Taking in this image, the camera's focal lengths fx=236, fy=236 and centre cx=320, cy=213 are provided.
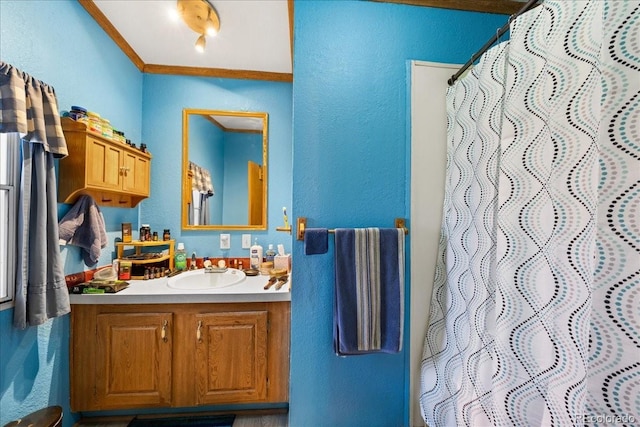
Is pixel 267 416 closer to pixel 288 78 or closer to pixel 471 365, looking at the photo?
pixel 471 365

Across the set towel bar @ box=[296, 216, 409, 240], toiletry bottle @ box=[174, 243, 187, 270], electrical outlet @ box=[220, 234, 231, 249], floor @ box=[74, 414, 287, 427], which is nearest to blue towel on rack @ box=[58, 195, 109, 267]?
toiletry bottle @ box=[174, 243, 187, 270]

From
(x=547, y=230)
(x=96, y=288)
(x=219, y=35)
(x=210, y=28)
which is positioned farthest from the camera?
(x=219, y=35)

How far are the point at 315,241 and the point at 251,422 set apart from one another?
122cm

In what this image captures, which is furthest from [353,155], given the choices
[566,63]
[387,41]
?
[566,63]

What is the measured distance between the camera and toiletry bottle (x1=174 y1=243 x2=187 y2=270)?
5.80 feet

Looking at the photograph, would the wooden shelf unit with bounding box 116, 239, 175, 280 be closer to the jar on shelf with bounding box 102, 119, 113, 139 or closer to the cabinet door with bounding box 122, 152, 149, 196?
the cabinet door with bounding box 122, 152, 149, 196

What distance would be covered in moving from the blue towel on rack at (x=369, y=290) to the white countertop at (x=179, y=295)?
1.35ft

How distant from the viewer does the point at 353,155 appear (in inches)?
48.5

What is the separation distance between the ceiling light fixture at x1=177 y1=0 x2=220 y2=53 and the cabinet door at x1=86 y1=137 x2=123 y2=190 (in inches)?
32.8

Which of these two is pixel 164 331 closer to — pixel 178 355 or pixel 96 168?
pixel 178 355

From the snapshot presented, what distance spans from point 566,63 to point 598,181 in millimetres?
377

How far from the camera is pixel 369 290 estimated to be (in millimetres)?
1147

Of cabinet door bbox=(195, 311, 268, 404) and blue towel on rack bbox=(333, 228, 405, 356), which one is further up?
blue towel on rack bbox=(333, 228, 405, 356)

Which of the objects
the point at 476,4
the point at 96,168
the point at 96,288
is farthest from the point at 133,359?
the point at 476,4
